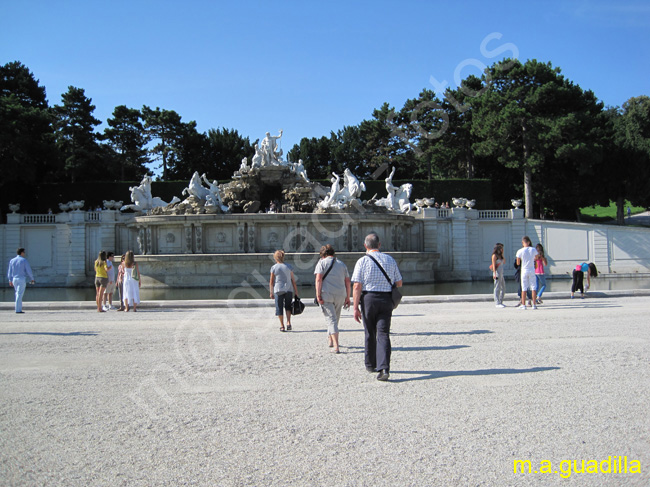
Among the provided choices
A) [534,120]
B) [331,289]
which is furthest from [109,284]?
[534,120]

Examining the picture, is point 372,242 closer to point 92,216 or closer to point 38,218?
point 92,216

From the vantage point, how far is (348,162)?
201 feet

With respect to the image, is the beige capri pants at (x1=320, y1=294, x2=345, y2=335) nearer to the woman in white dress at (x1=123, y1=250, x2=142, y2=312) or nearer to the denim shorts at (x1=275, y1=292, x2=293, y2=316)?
the denim shorts at (x1=275, y1=292, x2=293, y2=316)

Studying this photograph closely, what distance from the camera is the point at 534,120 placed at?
41.2 meters

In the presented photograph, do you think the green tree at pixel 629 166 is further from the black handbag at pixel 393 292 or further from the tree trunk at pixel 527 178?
the black handbag at pixel 393 292

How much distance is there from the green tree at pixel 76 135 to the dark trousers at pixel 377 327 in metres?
44.7

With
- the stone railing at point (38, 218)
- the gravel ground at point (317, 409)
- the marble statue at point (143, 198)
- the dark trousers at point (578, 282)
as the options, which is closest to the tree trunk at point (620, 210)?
the dark trousers at point (578, 282)

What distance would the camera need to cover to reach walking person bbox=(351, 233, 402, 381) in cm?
750

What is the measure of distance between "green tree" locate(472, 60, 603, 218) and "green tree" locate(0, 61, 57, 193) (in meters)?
30.8

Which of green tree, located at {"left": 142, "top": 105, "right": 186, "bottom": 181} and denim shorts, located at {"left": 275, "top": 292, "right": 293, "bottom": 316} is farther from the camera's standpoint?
green tree, located at {"left": 142, "top": 105, "right": 186, "bottom": 181}

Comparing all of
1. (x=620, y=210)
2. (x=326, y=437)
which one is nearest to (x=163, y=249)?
(x=326, y=437)

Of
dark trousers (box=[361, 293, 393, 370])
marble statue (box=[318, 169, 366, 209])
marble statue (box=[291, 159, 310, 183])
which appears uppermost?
marble statue (box=[291, 159, 310, 183])

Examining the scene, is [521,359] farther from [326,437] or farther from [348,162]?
[348,162]

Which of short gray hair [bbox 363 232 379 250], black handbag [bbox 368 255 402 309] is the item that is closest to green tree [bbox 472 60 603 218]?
short gray hair [bbox 363 232 379 250]
